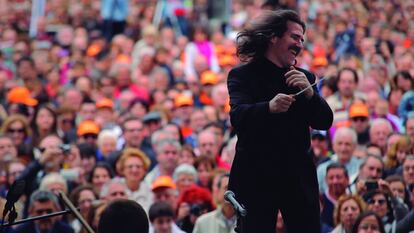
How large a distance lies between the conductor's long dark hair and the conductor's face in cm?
3

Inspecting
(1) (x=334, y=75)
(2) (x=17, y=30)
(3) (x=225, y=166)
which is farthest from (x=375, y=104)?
(2) (x=17, y=30)

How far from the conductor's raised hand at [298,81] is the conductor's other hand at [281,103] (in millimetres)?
142

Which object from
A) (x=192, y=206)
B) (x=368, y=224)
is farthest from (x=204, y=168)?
(x=368, y=224)

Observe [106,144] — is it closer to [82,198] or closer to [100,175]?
[100,175]

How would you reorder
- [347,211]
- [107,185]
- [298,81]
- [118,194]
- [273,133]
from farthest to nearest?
[107,185] < [118,194] < [347,211] < [273,133] < [298,81]

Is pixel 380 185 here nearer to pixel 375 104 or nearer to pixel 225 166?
pixel 225 166

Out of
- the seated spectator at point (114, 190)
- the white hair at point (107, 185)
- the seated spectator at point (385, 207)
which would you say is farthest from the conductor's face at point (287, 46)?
the white hair at point (107, 185)

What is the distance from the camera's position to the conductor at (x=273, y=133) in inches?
314

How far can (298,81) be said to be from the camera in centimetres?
783

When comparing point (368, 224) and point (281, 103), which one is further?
point (368, 224)

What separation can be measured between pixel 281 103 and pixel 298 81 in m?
0.21

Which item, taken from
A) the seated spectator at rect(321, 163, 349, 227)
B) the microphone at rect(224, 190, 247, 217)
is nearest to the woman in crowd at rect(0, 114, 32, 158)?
the seated spectator at rect(321, 163, 349, 227)

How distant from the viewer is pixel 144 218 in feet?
24.2

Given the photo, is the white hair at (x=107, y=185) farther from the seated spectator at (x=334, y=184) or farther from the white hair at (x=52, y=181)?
the seated spectator at (x=334, y=184)
